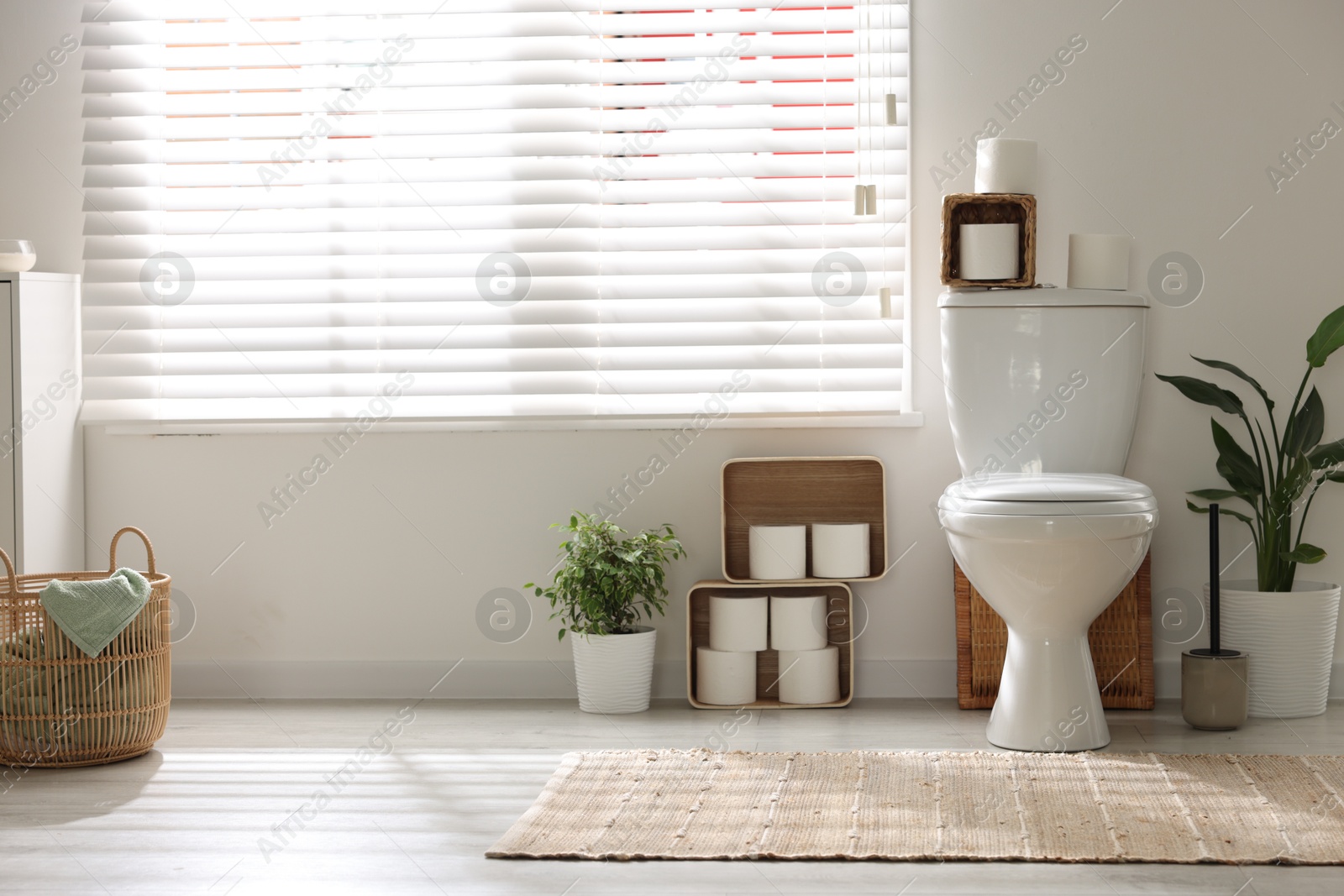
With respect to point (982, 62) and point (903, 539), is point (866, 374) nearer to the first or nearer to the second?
point (903, 539)

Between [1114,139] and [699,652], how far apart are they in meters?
1.50

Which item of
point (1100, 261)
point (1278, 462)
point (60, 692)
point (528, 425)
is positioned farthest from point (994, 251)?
point (60, 692)

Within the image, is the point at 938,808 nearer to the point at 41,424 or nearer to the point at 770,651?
the point at 770,651

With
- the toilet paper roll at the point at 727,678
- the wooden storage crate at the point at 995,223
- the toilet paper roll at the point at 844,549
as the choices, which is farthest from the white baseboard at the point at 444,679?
the wooden storage crate at the point at 995,223

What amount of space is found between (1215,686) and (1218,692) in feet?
0.04

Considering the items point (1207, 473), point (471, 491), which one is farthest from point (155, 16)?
point (1207, 473)

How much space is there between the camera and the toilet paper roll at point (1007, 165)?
2.61m

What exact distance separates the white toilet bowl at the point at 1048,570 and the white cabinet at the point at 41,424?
6.60 feet

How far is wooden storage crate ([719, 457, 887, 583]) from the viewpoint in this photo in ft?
9.21

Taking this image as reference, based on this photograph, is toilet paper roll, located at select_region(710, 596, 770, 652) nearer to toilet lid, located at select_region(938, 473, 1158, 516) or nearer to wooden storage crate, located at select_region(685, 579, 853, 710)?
wooden storage crate, located at select_region(685, 579, 853, 710)

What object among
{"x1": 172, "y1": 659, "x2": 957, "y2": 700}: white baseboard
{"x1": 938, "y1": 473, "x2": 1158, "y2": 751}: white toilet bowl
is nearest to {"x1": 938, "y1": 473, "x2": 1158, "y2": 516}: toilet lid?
{"x1": 938, "y1": 473, "x2": 1158, "y2": 751}: white toilet bowl

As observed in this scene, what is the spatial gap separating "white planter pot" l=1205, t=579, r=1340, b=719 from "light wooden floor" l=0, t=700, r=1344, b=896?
2.1 inches

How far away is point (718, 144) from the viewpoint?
2828mm

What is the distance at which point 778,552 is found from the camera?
8.93 ft
